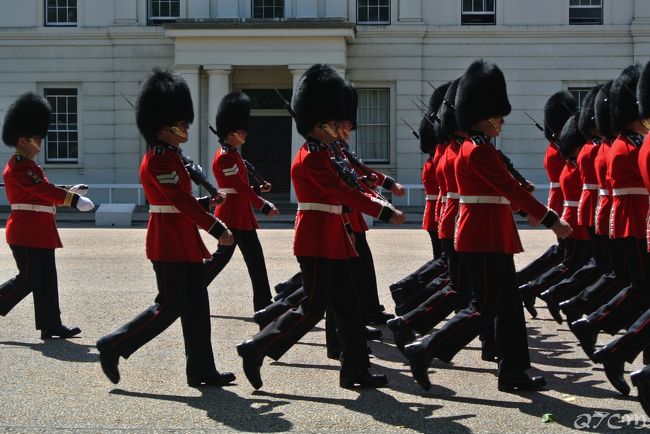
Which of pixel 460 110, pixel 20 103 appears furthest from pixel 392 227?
pixel 460 110

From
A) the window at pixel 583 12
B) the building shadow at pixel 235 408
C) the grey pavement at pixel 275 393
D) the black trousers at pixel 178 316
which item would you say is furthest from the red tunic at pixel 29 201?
the window at pixel 583 12

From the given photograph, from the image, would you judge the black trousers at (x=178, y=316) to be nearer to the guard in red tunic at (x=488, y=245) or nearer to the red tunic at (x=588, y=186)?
the guard in red tunic at (x=488, y=245)

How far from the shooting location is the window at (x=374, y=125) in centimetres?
2388

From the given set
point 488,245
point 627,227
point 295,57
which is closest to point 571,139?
point 627,227

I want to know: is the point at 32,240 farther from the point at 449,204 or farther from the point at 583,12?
the point at 583,12

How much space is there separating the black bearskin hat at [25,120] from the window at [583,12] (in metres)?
17.2

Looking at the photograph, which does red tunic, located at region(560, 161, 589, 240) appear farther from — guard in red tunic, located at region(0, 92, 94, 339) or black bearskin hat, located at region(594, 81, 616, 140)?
Answer: guard in red tunic, located at region(0, 92, 94, 339)

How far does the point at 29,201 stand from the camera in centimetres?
783

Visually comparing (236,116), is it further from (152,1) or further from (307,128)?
(152,1)

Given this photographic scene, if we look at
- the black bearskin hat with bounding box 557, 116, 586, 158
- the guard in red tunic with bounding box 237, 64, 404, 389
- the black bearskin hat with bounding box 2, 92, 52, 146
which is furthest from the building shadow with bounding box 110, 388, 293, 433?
the black bearskin hat with bounding box 557, 116, 586, 158

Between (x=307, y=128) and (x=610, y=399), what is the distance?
2.21 m

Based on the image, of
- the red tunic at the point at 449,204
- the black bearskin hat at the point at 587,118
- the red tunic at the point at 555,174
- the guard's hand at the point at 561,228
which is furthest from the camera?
→ the red tunic at the point at 555,174

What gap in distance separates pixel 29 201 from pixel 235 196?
159 cm

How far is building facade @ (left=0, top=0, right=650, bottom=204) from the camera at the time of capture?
22875mm
